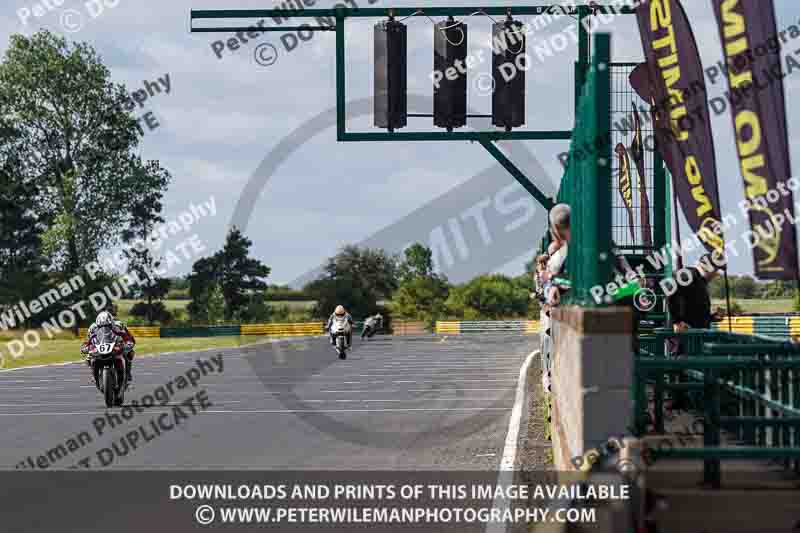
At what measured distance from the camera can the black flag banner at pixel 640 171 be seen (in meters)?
15.2

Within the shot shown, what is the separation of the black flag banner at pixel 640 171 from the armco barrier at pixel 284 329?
5192cm

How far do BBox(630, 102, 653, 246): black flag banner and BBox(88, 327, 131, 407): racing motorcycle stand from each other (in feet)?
25.9

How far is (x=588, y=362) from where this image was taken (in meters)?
6.10

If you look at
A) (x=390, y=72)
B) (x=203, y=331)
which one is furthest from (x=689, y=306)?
(x=203, y=331)

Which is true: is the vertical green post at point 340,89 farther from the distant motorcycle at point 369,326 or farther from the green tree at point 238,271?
the green tree at point 238,271

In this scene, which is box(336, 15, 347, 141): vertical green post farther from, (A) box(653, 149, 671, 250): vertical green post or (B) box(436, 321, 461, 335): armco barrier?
(B) box(436, 321, 461, 335): armco barrier

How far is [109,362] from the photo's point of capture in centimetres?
1803

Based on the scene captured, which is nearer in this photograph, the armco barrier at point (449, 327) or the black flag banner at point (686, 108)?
the black flag banner at point (686, 108)

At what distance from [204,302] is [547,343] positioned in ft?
240

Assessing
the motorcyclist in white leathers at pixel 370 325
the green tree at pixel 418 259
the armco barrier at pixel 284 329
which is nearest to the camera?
the motorcyclist in white leathers at pixel 370 325

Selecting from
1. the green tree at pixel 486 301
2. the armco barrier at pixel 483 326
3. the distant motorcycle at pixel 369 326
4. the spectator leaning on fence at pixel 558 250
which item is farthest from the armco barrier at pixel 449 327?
the spectator leaning on fence at pixel 558 250

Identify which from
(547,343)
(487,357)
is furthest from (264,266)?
(547,343)

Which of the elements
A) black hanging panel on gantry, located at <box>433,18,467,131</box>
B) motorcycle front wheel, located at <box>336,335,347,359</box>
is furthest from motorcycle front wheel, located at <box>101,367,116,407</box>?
motorcycle front wheel, located at <box>336,335,347,359</box>

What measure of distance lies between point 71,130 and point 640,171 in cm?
5647
